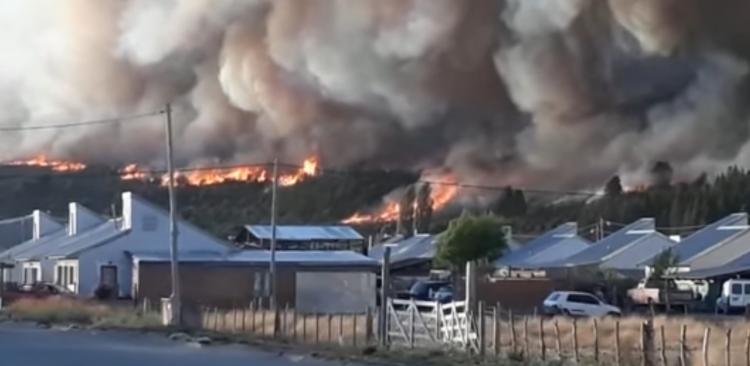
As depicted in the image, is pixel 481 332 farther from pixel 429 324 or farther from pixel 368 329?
pixel 368 329

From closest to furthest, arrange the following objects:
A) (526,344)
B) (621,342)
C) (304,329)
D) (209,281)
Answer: (621,342)
(526,344)
(304,329)
(209,281)

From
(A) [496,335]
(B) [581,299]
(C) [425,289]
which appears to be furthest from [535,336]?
(C) [425,289]

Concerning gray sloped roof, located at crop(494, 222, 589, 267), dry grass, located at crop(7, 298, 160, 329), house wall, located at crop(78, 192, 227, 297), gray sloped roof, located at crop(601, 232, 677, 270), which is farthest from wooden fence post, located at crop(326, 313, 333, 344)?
gray sloped roof, located at crop(494, 222, 589, 267)

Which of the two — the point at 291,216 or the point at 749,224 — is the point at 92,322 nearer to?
the point at 749,224

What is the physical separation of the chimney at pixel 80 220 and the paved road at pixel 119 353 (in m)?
37.4

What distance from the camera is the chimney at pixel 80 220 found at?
77.3 m

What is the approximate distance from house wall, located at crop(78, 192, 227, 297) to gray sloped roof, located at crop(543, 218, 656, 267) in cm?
1902

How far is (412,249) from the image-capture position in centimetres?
9281

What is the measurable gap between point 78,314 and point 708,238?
120ft

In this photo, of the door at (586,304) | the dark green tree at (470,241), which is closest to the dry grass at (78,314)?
the door at (586,304)

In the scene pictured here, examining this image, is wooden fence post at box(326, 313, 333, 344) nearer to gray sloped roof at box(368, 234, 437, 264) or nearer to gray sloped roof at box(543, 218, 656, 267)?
gray sloped roof at box(543, 218, 656, 267)

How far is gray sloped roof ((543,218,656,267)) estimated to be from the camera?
75125mm

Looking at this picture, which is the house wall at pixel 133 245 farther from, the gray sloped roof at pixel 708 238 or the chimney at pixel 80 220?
the gray sloped roof at pixel 708 238

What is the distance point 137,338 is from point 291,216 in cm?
→ 7739
